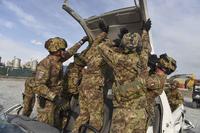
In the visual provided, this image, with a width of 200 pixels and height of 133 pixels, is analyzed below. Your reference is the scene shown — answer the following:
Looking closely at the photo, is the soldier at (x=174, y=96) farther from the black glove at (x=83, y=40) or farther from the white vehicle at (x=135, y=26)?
the black glove at (x=83, y=40)

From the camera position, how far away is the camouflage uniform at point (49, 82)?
17.7 ft


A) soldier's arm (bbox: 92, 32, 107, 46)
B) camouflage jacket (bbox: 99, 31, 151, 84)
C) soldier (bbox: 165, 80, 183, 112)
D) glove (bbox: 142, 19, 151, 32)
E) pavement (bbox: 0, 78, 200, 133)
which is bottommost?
pavement (bbox: 0, 78, 200, 133)

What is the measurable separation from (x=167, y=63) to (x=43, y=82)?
A: 1.63 m

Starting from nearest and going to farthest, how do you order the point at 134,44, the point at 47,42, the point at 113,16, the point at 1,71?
1. the point at 134,44
2. the point at 113,16
3. the point at 47,42
4. the point at 1,71

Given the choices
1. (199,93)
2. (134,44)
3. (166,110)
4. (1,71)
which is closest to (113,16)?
(134,44)

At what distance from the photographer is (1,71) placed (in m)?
45.8

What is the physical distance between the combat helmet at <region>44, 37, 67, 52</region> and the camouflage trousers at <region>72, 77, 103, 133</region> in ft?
2.03

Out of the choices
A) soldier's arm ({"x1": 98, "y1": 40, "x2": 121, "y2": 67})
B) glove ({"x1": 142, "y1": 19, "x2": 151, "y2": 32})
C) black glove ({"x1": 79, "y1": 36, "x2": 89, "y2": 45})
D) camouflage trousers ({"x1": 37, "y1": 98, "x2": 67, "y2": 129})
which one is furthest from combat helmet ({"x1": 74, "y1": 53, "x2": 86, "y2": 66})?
glove ({"x1": 142, "y1": 19, "x2": 151, "y2": 32})

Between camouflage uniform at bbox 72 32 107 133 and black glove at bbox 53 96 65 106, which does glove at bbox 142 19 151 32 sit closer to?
camouflage uniform at bbox 72 32 107 133

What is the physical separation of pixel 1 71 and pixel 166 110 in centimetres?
4237

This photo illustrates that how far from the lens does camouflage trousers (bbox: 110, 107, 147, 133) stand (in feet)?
15.2

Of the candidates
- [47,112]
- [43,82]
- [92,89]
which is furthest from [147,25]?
[47,112]

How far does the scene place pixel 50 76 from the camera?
575cm

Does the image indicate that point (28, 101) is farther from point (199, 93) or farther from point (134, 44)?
point (199, 93)
